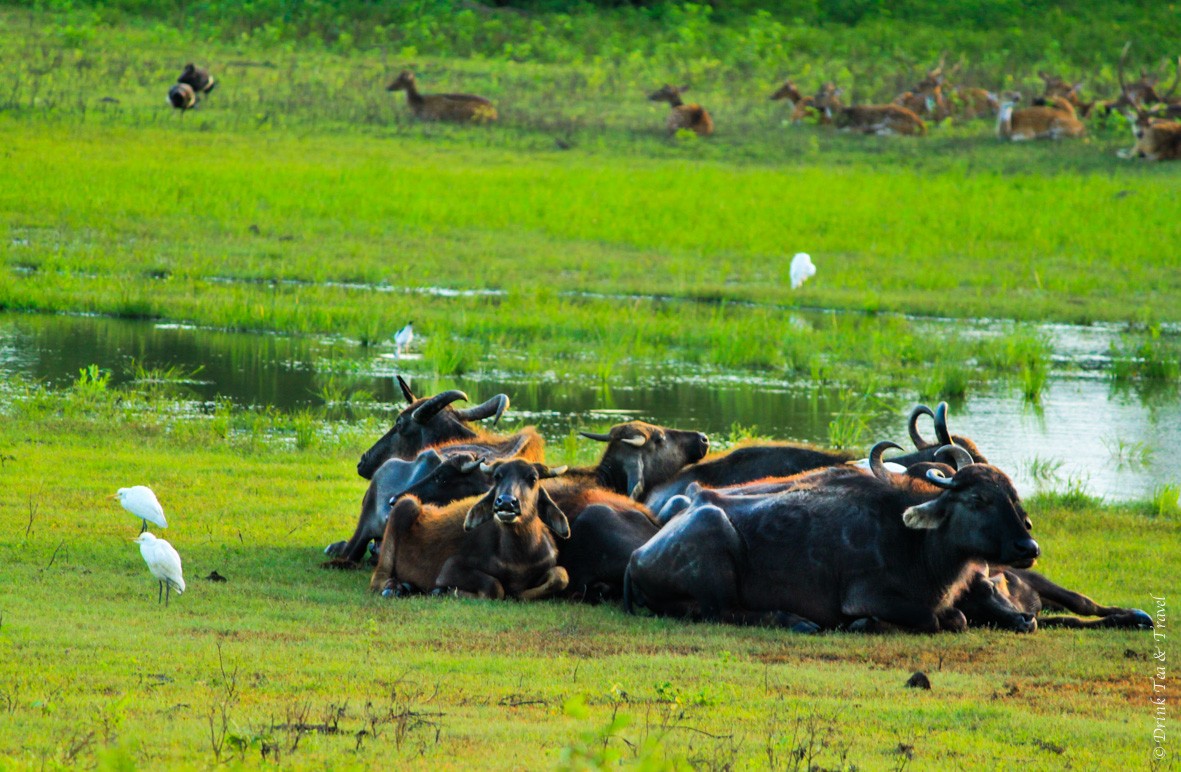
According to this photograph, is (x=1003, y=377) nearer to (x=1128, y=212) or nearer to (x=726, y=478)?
(x=726, y=478)

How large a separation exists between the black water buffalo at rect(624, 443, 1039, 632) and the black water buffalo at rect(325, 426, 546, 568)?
141cm

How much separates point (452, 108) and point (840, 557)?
24267mm

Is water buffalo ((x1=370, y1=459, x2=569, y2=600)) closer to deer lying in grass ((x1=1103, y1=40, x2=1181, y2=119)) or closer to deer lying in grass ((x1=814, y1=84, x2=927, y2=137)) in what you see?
deer lying in grass ((x1=814, y1=84, x2=927, y2=137))

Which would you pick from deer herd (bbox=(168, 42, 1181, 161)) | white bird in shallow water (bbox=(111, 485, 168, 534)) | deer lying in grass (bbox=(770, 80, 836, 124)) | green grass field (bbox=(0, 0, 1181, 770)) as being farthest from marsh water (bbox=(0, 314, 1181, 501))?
deer lying in grass (bbox=(770, 80, 836, 124))

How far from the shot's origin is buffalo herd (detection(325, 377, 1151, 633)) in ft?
24.9

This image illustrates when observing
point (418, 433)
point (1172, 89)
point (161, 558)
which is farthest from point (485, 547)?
point (1172, 89)

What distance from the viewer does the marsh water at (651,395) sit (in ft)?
43.8

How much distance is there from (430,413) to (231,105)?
70.6ft

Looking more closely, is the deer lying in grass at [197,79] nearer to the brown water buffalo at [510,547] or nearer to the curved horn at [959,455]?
the brown water buffalo at [510,547]

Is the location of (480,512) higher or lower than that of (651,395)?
higher

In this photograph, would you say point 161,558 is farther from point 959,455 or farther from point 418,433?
point 959,455

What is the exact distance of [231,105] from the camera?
1185 inches

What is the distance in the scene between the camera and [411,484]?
354 inches

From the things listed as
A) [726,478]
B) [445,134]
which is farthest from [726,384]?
[445,134]
